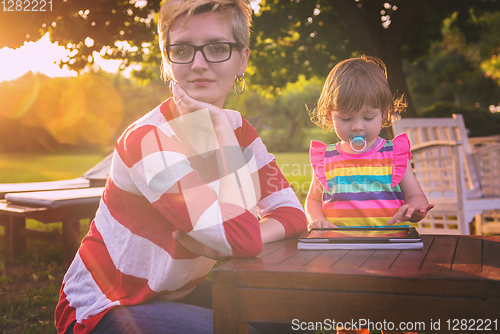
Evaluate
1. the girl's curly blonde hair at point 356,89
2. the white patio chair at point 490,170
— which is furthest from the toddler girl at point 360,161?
the white patio chair at point 490,170

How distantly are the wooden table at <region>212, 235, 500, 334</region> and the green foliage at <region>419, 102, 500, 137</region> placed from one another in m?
10.8

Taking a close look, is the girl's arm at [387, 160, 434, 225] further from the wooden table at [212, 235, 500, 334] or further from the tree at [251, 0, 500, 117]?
the tree at [251, 0, 500, 117]

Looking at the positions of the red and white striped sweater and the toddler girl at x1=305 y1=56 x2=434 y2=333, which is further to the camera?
the toddler girl at x1=305 y1=56 x2=434 y2=333

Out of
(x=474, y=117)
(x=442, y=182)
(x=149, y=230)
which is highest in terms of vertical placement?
(x=474, y=117)

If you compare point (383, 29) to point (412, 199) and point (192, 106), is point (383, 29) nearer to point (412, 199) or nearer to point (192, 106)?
point (412, 199)

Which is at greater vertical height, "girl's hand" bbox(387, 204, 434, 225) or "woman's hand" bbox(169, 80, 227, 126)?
"woman's hand" bbox(169, 80, 227, 126)

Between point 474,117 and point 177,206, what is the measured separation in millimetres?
11640

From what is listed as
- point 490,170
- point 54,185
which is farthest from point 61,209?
point 490,170

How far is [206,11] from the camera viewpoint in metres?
1.56

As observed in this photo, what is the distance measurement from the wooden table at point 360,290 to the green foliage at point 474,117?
1081 centimetres

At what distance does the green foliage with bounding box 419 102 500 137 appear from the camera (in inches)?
419

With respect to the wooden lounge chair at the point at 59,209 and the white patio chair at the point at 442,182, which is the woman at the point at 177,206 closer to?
the wooden lounge chair at the point at 59,209

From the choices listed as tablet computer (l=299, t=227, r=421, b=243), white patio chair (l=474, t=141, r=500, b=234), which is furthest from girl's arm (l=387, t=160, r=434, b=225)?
white patio chair (l=474, t=141, r=500, b=234)

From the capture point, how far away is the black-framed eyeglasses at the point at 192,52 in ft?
5.17
